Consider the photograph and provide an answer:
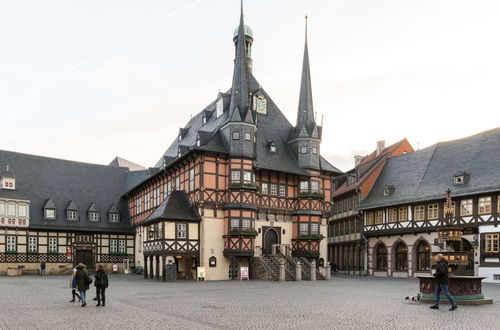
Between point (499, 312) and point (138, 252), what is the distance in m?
44.1

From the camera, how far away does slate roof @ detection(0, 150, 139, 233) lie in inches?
2140

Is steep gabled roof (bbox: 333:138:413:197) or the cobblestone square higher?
steep gabled roof (bbox: 333:138:413:197)

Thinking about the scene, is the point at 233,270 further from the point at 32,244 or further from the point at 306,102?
the point at 32,244

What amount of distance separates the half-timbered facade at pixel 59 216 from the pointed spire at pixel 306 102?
79.1 ft

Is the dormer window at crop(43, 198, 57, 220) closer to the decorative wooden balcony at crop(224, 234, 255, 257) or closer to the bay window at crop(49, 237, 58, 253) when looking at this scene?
the bay window at crop(49, 237, 58, 253)

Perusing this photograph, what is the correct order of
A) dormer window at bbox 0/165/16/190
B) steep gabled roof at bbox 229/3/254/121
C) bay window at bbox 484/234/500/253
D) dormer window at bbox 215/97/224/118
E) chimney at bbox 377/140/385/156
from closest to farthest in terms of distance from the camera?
bay window at bbox 484/234/500/253 < steep gabled roof at bbox 229/3/254/121 < dormer window at bbox 215/97/224/118 < dormer window at bbox 0/165/16/190 < chimney at bbox 377/140/385/156

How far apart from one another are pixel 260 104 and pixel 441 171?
1631 cm

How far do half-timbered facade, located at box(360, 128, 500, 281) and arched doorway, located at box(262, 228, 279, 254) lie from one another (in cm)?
1020

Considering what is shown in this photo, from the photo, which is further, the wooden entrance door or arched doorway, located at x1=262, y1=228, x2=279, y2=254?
the wooden entrance door

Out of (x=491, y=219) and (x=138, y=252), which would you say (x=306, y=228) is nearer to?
(x=491, y=219)

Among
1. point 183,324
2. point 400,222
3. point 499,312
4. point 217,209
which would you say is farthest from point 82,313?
point 400,222

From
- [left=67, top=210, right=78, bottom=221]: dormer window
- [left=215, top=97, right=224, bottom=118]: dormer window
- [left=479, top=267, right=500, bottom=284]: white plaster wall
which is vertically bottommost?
[left=479, top=267, right=500, bottom=284]: white plaster wall

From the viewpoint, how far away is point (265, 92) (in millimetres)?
49000

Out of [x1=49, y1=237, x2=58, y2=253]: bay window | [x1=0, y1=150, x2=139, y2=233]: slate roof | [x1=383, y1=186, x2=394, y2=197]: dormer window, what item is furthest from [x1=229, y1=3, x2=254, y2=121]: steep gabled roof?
[x1=49, y1=237, x2=58, y2=253]: bay window
